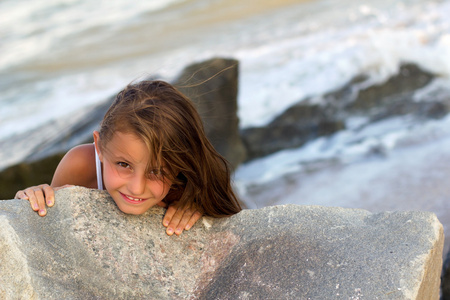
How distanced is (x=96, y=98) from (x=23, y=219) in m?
6.18

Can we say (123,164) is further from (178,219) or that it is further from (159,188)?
(178,219)

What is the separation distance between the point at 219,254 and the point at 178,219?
0.20 meters

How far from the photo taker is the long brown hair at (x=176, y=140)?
1.77 metres

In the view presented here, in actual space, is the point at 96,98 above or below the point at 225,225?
below

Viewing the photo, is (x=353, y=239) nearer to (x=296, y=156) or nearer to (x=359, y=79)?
(x=296, y=156)

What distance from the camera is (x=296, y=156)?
4832 millimetres

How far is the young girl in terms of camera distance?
5.77ft

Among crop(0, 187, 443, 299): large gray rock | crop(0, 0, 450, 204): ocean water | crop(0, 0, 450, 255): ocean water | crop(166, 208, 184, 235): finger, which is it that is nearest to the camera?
crop(0, 187, 443, 299): large gray rock

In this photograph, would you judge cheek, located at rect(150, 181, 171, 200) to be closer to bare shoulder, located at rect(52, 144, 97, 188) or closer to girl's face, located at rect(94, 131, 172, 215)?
girl's face, located at rect(94, 131, 172, 215)

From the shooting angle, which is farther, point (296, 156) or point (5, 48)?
point (5, 48)

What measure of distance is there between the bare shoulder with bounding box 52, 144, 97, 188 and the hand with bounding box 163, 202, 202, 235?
0.52m

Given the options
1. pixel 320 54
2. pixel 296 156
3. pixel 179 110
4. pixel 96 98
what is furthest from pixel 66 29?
pixel 179 110

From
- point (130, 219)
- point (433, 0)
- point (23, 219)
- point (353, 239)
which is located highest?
point (23, 219)

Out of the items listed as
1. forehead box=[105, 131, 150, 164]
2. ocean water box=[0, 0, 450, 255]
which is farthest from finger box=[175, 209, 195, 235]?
ocean water box=[0, 0, 450, 255]
